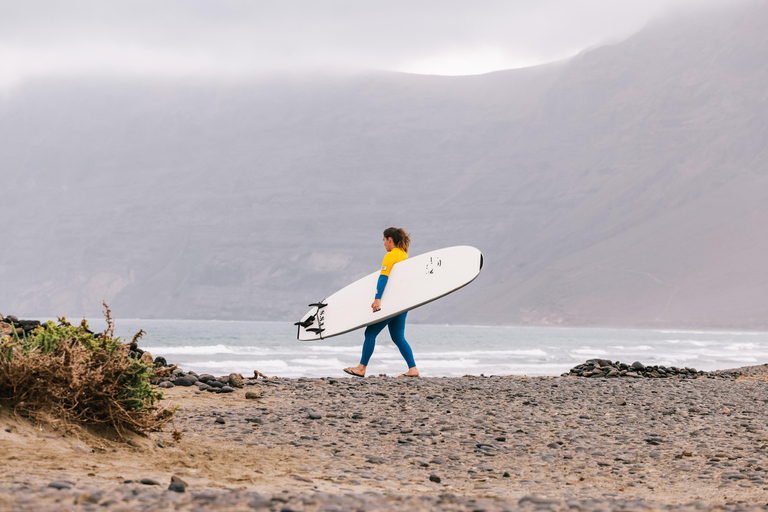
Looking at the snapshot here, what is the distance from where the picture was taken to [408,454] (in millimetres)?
5855

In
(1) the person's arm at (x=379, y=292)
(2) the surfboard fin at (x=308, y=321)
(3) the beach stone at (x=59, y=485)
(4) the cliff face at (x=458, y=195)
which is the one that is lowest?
(3) the beach stone at (x=59, y=485)

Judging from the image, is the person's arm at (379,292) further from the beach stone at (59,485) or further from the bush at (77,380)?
the beach stone at (59,485)

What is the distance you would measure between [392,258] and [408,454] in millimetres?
5441

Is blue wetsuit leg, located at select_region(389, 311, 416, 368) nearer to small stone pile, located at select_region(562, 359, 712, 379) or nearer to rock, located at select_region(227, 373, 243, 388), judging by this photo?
rock, located at select_region(227, 373, 243, 388)

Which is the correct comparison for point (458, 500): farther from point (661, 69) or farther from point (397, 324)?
point (661, 69)

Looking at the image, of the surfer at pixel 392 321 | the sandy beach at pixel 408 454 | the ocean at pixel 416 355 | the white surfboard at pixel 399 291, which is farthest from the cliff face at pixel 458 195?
the sandy beach at pixel 408 454

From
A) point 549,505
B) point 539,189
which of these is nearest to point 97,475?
point 549,505

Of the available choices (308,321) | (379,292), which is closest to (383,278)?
(379,292)

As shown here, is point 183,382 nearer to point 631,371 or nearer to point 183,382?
point 183,382

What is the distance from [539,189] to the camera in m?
150

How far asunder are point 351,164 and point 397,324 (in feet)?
508

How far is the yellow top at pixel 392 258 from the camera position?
1098 centimetres

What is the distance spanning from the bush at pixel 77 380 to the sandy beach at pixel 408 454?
0.48ft

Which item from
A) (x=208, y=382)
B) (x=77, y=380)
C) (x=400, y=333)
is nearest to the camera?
(x=77, y=380)
